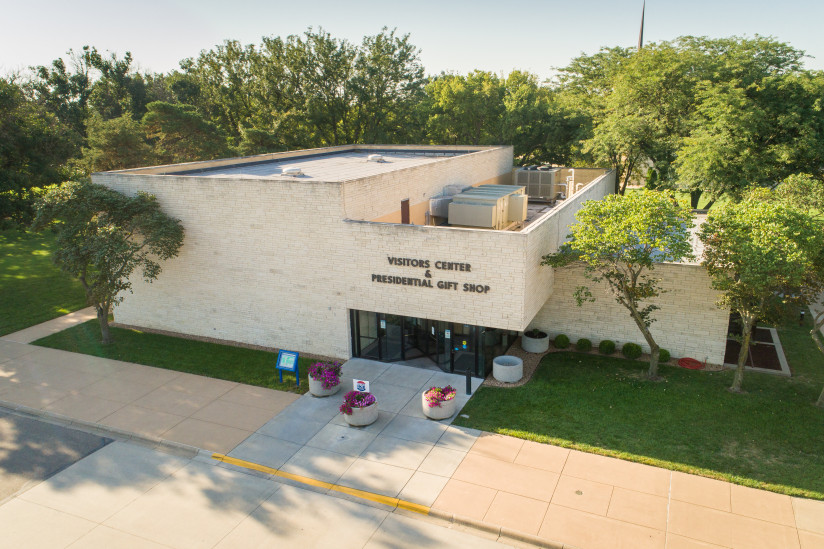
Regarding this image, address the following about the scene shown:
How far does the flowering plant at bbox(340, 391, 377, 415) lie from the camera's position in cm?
1569

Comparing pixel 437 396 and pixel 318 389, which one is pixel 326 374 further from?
pixel 437 396

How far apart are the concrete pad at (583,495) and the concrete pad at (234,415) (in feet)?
27.8

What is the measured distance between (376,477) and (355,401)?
266 centimetres

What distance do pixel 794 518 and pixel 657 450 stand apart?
312 cm

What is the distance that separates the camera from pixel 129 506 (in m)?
12.7

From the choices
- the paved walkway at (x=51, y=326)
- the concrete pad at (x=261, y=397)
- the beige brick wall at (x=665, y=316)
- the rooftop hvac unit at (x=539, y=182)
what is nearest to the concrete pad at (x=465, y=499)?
the concrete pad at (x=261, y=397)

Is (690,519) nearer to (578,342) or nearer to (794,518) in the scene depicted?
(794,518)

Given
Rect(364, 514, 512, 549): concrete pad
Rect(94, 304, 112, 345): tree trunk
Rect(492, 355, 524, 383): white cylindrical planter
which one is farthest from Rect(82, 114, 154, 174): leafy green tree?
Rect(364, 514, 512, 549): concrete pad

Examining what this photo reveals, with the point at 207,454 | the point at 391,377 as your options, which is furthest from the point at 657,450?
the point at 207,454

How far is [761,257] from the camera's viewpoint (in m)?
15.1

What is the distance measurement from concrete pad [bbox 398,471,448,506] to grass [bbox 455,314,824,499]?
2.69m

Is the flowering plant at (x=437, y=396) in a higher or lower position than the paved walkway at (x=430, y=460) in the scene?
higher

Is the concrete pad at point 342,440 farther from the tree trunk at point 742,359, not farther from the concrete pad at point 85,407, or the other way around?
the tree trunk at point 742,359

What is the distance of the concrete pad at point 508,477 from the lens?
13.0 metres
